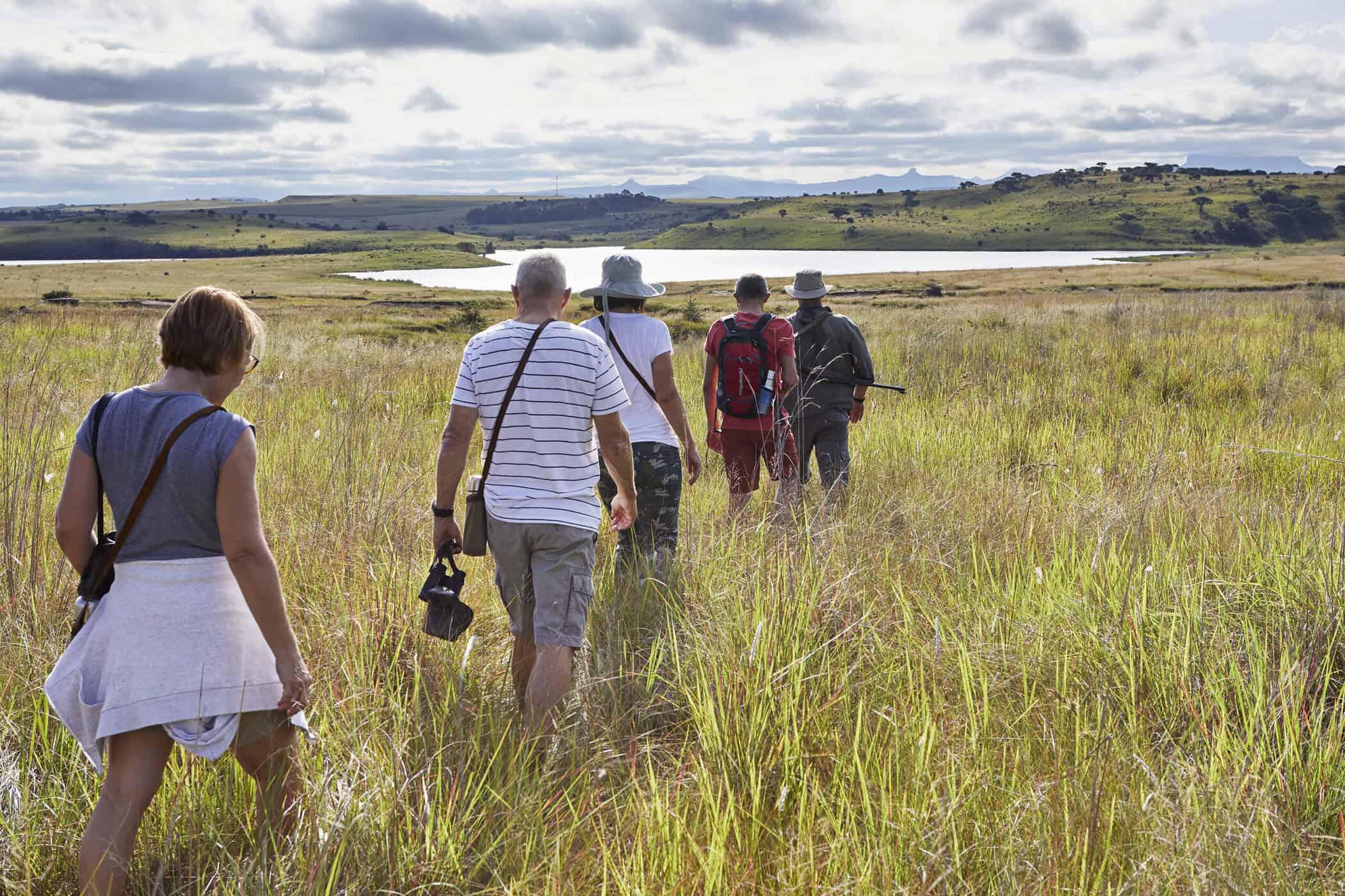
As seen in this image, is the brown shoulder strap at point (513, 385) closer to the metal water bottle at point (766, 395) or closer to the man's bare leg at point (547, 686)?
the man's bare leg at point (547, 686)

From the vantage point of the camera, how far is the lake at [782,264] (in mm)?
117125

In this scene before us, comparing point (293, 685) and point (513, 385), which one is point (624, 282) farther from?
point (293, 685)

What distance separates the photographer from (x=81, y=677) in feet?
8.04

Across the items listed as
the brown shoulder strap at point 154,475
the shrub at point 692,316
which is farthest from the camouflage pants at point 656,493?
the shrub at point 692,316

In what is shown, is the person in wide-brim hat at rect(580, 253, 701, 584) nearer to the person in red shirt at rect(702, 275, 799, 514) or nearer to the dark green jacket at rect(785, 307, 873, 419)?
the person in red shirt at rect(702, 275, 799, 514)

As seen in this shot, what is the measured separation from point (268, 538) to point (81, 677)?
8.43ft

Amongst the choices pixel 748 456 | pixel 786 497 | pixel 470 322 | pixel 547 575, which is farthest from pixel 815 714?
pixel 470 322

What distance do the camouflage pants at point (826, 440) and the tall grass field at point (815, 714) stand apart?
576 mm

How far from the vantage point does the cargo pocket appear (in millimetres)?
3604

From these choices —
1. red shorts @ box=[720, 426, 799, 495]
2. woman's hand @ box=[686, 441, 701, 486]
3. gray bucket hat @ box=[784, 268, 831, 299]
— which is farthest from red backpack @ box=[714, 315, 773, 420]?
woman's hand @ box=[686, 441, 701, 486]

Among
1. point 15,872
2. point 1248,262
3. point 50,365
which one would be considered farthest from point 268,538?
point 1248,262

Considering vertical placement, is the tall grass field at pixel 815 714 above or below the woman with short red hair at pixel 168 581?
below

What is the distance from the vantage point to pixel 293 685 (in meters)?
2.54

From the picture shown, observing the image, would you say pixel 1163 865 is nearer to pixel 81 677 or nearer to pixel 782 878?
pixel 782 878
